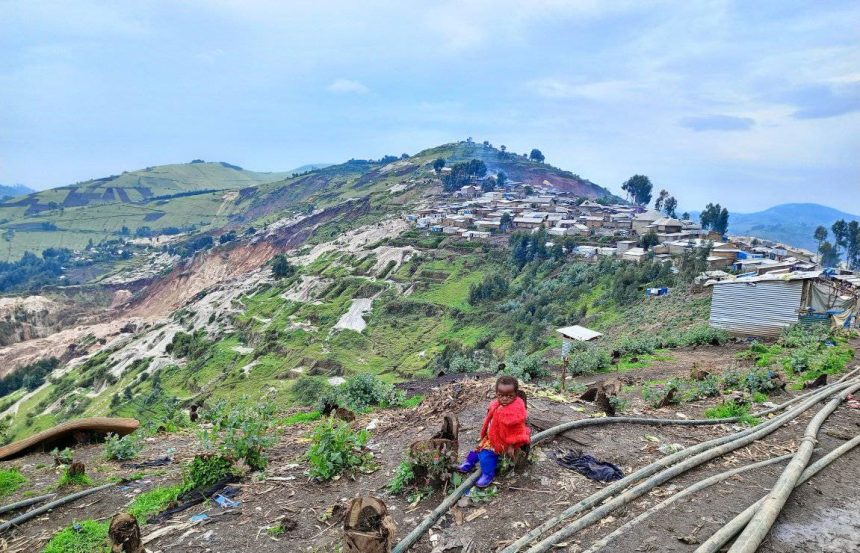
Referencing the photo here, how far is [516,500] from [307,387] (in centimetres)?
2832

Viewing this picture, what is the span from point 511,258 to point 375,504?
169ft

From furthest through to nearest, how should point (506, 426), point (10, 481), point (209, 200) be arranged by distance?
1. point (209, 200)
2. point (10, 481)
3. point (506, 426)

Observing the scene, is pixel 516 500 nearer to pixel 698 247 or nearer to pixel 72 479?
pixel 72 479

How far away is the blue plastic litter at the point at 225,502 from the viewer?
18.2 ft

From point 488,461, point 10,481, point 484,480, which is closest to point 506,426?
point 488,461

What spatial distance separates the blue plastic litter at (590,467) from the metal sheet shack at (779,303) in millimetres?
16341

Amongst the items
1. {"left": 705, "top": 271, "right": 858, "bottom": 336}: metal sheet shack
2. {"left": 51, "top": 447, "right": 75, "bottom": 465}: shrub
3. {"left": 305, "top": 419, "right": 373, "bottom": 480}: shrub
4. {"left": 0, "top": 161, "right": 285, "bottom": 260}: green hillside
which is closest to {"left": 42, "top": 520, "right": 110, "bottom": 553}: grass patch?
{"left": 305, "top": 419, "right": 373, "bottom": 480}: shrub

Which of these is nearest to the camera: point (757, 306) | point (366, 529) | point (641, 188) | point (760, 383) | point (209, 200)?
point (366, 529)

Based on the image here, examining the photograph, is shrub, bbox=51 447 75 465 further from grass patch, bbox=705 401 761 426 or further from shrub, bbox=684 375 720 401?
shrub, bbox=684 375 720 401

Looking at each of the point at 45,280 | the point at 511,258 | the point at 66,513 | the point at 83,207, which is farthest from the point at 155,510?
the point at 83,207

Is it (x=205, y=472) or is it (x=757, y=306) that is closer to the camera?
(x=205, y=472)

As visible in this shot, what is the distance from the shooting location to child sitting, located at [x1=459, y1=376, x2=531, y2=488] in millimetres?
4953

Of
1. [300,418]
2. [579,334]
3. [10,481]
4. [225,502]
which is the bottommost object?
[579,334]

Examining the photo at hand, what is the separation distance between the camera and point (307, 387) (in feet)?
103
